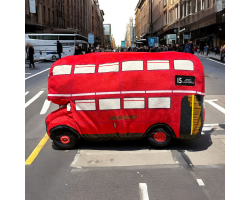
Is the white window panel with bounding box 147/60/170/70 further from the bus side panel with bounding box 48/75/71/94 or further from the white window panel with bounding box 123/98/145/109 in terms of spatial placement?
the bus side panel with bounding box 48/75/71/94

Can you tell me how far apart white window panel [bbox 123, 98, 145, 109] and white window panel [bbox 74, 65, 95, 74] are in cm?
88

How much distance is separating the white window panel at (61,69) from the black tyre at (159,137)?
2.09 m

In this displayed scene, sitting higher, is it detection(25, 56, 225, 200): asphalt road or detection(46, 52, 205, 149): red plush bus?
detection(46, 52, 205, 149): red plush bus

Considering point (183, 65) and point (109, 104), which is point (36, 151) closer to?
point (109, 104)

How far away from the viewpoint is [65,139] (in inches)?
239

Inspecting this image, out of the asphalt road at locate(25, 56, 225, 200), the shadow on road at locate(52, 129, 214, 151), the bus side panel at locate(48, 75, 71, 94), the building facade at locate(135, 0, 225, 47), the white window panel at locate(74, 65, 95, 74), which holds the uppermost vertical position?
the building facade at locate(135, 0, 225, 47)

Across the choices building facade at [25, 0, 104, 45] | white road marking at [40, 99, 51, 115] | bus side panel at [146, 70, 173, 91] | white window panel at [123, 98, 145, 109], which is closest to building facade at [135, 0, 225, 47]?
building facade at [25, 0, 104, 45]

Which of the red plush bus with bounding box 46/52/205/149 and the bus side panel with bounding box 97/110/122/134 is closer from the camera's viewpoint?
the red plush bus with bounding box 46/52/205/149

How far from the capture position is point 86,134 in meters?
5.99

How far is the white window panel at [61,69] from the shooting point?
5.76 meters

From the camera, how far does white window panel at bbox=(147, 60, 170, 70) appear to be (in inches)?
222

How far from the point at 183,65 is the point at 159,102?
0.86 metres

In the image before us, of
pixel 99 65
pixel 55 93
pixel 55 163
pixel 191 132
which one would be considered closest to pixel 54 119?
pixel 55 93

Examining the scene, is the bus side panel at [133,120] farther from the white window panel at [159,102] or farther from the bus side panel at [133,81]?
the bus side panel at [133,81]
